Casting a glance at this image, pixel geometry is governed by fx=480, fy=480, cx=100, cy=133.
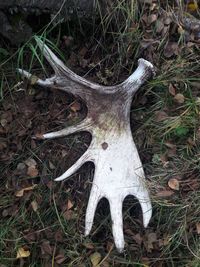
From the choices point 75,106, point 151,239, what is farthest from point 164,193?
point 75,106

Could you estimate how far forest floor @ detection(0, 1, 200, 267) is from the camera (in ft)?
10.2

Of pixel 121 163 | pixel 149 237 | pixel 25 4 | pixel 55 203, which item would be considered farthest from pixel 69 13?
pixel 149 237

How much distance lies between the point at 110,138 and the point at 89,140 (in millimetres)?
165

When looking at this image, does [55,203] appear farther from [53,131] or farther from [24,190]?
[53,131]

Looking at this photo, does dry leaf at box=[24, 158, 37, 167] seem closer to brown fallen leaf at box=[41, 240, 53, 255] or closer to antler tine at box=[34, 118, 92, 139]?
antler tine at box=[34, 118, 92, 139]

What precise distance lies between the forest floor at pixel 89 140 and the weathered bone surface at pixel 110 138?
0.09 meters

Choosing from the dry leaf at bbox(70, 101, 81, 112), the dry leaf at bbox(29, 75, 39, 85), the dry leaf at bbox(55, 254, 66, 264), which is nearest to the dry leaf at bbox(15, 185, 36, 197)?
the dry leaf at bbox(55, 254, 66, 264)

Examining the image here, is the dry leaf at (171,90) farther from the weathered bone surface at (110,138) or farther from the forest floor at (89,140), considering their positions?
the weathered bone surface at (110,138)

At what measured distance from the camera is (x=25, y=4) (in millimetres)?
2994

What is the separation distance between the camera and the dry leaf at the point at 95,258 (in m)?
3.09

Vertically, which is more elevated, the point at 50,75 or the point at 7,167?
the point at 50,75

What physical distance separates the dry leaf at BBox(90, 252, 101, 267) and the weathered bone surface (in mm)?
164

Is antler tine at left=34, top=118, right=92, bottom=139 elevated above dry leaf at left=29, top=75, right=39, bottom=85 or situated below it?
below

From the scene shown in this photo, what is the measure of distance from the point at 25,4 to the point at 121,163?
3.83ft
